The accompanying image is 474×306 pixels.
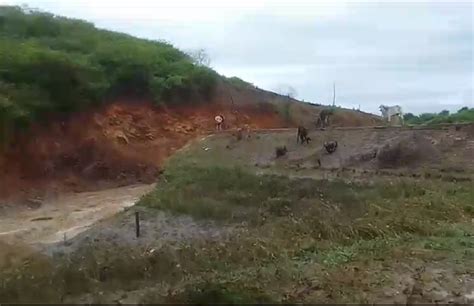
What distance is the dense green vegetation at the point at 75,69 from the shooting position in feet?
82.1

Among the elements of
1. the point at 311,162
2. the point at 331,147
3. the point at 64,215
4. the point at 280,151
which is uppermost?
the point at 331,147

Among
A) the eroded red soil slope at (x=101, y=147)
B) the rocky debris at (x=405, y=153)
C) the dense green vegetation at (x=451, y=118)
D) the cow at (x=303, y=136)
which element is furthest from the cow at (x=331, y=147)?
the eroded red soil slope at (x=101, y=147)

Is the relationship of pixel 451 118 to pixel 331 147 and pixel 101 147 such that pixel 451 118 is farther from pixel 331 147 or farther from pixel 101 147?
pixel 101 147

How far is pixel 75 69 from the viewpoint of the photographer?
26188 millimetres

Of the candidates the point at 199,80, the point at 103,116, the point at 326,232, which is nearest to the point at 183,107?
the point at 199,80

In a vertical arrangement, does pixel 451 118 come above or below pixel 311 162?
above

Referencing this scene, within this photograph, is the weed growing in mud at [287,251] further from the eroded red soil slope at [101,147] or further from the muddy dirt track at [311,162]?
the eroded red soil slope at [101,147]

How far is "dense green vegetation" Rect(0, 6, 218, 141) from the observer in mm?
25016

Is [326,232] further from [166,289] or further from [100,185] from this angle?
[100,185]

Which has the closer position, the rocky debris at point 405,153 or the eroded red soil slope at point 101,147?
the rocky debris at point 405,153

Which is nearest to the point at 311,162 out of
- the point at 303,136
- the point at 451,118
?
the point at 303,136

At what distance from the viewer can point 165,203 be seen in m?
16.2

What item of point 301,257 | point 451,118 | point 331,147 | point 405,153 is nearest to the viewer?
point 301,257

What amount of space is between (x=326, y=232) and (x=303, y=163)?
907cm
